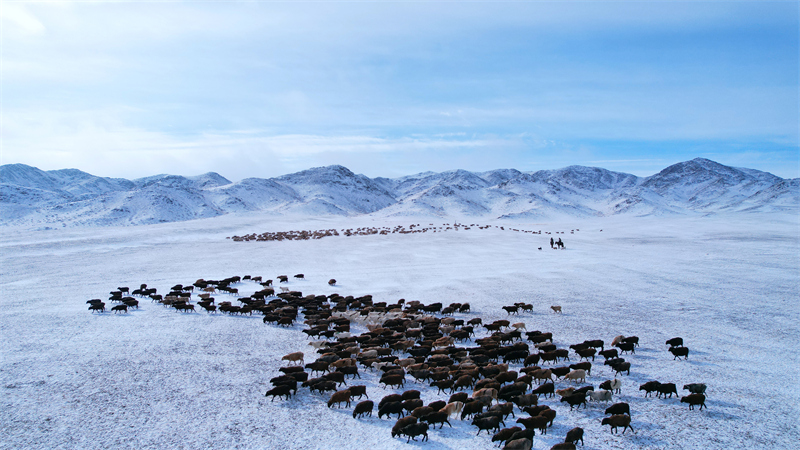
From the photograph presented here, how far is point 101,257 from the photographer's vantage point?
127 feet

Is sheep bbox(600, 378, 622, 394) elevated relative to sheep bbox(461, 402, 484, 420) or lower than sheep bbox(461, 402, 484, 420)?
elevated

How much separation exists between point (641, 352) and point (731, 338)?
448 cm

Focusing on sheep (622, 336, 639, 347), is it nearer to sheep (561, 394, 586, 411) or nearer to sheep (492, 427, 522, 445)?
sheep (561, 394, 586, 411)

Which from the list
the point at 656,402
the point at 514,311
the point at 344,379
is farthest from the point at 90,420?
the point at 514,311

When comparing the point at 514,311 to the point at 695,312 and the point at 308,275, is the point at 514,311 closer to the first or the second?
the point at 695,312

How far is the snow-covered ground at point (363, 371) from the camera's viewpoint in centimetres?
986

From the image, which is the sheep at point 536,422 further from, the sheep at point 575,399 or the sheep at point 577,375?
the sheep at point 577,375

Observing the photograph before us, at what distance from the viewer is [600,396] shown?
438 inches

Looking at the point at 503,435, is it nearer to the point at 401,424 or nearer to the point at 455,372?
the point at 401,424

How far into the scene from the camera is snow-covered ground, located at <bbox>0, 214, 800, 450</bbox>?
32.3 feet

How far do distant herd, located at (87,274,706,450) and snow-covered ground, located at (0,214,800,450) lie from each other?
343 mm

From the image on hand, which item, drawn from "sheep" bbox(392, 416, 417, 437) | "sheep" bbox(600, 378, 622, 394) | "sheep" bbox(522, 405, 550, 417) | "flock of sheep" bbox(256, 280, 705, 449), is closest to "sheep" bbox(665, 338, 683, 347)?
"flock of sheep" bbox(256, 280, 705, 449)

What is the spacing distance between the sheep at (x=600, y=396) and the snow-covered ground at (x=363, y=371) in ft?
0.81

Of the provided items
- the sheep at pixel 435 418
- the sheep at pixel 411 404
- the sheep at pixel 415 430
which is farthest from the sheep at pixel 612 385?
the sheep at pixel 415 430
